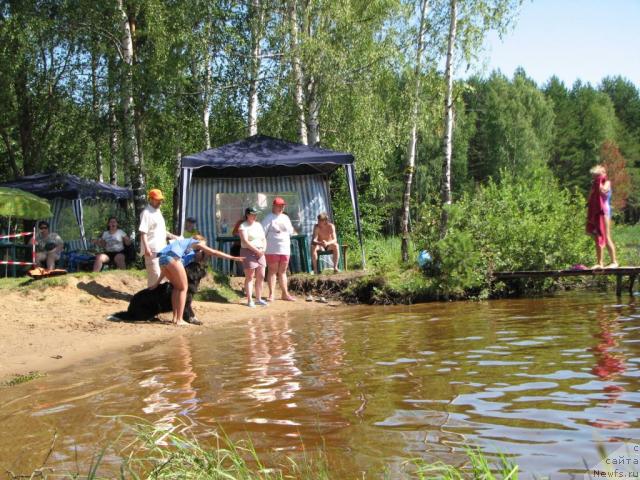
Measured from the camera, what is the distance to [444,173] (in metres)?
16.6

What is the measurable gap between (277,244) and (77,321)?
4.33 metres

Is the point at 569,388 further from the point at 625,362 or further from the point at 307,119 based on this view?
the point at 307,119

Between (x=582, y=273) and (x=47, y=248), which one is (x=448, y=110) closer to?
(x=582, y=273)

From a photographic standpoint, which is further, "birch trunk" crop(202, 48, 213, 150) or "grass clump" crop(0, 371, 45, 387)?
"birch trunk" crop(202, 48, 213, 150)

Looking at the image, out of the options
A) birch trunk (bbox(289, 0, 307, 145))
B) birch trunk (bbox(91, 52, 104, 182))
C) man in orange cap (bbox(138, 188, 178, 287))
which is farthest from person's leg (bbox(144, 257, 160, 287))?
birch trunk (bbox(289, 0, 307, 145))

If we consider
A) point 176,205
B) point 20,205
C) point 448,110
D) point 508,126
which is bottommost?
point 20,205

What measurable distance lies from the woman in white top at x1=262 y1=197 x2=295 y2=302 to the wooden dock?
152 inches

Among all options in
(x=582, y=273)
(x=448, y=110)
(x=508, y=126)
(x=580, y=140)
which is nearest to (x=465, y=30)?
(x=448, y=110)

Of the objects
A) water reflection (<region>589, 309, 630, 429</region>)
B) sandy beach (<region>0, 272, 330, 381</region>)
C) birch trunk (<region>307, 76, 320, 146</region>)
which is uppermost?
birch trunk (<region>307, 76, 320, 146</region>)

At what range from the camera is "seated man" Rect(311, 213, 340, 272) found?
14859 mm

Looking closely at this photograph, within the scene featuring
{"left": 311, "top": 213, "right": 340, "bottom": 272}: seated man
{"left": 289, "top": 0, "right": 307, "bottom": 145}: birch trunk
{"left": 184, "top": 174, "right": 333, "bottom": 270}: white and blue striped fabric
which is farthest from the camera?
{"left": 289, "top": 0, "right": 307, "bottom": 145}: birch trunk

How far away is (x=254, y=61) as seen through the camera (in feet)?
65.0

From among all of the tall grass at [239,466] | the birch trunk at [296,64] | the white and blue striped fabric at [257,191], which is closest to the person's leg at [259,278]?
the white and blue striped fabric at [257,191]

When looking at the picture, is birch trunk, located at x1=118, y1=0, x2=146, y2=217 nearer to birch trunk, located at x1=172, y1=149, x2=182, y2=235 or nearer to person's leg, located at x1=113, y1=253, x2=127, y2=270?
birch trunk, located at x1=172, y1=149, x2=182, y2=235
